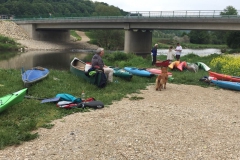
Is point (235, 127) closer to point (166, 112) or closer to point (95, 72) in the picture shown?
point (166, 112)

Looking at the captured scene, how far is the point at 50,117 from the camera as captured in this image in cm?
779

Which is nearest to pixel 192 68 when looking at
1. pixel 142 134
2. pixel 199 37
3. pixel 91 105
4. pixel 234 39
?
pixel 91 105

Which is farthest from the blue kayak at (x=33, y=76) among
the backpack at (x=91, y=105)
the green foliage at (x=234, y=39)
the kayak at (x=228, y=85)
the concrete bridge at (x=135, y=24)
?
the green foliage at (x=234, y=39)

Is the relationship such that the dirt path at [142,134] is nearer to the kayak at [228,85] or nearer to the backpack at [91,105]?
the backpack at [91,105]

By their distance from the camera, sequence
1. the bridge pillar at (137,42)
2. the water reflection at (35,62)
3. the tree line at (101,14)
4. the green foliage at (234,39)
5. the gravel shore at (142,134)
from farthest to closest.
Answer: the tree line at (101,14) < the green foliage at (234,39) < the bridge pillar at (137,42) < the water reflection at (35,62) < the gravel shore at (142,134)

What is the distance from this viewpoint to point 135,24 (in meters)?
45.2

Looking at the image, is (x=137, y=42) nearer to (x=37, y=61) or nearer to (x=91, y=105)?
(x=37, y=61)

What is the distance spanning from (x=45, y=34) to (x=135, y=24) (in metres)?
28.2

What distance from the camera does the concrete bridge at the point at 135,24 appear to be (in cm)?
3508

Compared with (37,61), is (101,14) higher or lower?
higher

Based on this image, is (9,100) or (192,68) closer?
(9,100)

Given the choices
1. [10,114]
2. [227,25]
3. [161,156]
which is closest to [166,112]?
[161,156]

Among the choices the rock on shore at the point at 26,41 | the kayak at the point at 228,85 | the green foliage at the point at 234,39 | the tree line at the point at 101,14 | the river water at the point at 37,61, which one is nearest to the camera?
the kayak at the point at 228,85

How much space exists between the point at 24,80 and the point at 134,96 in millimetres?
4936
